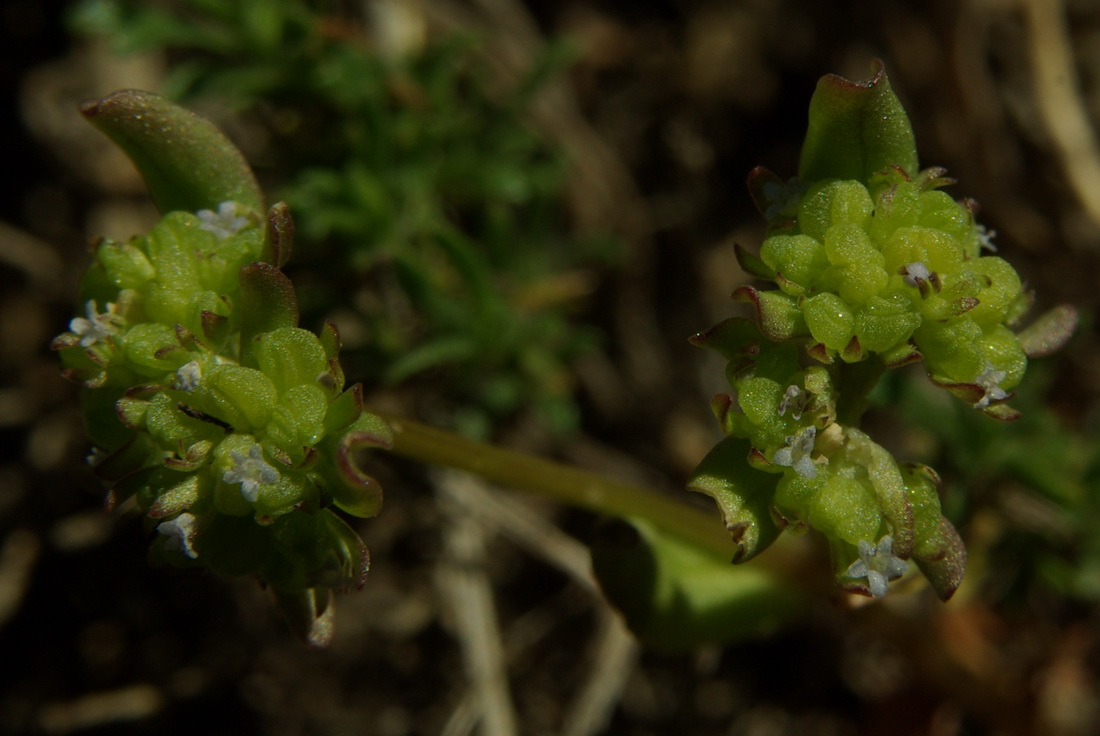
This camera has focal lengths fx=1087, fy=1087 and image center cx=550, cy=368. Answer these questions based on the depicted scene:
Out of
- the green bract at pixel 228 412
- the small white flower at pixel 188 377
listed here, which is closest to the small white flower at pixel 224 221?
the green bract at pixel 228 412

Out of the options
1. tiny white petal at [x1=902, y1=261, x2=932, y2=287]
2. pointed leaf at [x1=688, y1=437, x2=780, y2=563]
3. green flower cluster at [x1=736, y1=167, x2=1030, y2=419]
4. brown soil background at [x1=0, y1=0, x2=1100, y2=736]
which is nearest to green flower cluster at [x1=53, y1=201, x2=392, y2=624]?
pointed leaf at [x1=688, y1=437, x2=780, y2=563]

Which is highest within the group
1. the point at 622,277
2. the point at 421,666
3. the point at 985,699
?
the point at 622,277

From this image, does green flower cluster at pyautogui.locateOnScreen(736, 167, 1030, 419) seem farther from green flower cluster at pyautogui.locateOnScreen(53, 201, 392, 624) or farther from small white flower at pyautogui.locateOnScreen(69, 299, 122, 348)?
small white flower at pyautogui.locateOnScreen(69, 299, 122, 348)

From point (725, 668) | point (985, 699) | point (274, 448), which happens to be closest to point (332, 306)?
point (274, 448)

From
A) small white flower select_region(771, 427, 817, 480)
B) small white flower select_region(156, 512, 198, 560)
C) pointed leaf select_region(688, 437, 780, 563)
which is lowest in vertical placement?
small white flower select_region(156, 512, 198, 560)

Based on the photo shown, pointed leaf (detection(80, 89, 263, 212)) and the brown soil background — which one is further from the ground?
pointed leaf (detection(80, 89, 263, 212))

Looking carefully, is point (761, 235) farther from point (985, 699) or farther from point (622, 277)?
point (985, 699)
